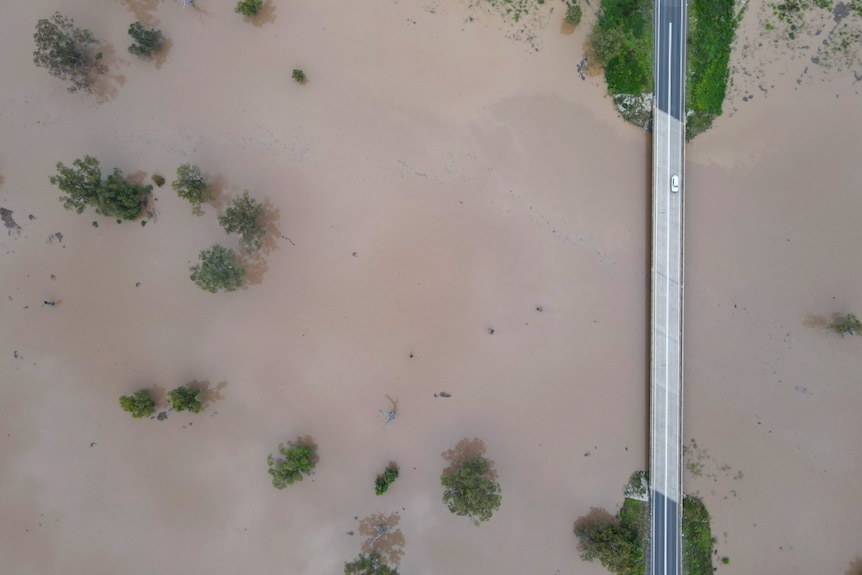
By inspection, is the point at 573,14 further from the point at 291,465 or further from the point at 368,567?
the point at 368,567

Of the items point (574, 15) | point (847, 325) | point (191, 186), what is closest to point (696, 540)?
point (847, 325)

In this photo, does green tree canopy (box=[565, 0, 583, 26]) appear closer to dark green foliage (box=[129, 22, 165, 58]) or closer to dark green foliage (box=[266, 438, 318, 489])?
dark green foliage (box=[129, 22, 165, 58])

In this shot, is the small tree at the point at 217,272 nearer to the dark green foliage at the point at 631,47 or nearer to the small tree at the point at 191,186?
the small tree at the point at 191,186

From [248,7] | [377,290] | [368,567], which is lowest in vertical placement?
[368,567]

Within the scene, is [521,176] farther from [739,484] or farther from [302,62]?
[739,484]

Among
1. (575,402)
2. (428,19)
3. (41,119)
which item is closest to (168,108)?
(41,119)

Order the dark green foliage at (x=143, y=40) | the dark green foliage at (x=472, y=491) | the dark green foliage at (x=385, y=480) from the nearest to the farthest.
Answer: the dark green foliage at (x=472, y=491), the dark green foliage at (x=143, y=40), the dark green foliage at (x=385, y=480)

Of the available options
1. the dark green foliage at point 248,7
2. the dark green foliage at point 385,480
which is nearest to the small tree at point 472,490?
the dark green foliage at point 385,480

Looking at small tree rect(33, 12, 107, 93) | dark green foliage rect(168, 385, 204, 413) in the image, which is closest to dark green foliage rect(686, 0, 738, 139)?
dark green foliage rect(168, 385, 204, 413)
